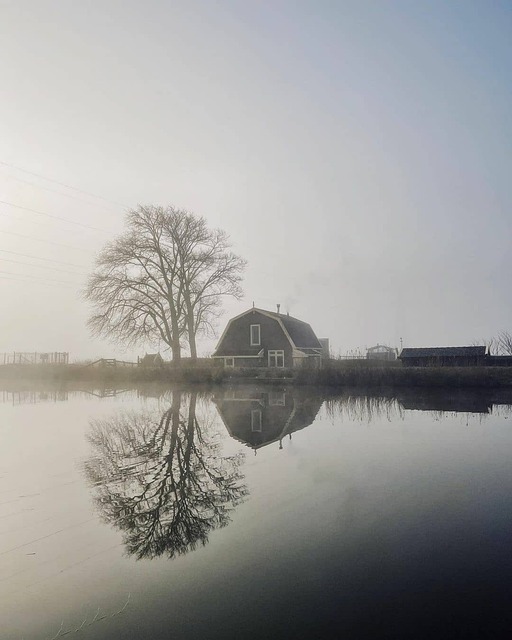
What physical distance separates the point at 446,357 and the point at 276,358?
14.2 meters

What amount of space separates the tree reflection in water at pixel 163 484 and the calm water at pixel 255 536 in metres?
0.04

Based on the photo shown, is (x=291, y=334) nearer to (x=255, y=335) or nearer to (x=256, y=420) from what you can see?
(x=255, y=335)

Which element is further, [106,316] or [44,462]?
[106,316]

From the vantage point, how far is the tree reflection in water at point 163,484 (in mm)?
7090

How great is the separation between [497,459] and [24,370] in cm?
4377

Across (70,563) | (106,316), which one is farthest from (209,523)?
(106,316)

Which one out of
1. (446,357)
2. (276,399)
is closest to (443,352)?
(446,357)

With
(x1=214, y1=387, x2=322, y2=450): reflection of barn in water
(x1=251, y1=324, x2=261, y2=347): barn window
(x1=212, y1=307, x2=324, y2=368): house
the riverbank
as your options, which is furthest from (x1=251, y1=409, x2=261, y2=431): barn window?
(x1=251, y1=324, x2=261, y2=347): barn window

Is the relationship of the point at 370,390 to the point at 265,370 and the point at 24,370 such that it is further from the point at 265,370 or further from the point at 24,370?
the point at 24,370

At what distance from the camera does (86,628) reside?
4812mm

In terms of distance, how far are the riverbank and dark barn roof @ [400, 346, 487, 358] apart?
213 inches

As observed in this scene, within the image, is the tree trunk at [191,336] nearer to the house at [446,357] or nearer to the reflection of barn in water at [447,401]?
the house at [446,357]

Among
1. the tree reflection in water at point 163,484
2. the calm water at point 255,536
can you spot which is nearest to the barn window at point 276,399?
the tree reflection in water at point 163,484

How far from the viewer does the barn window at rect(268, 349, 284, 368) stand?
1793 inches
